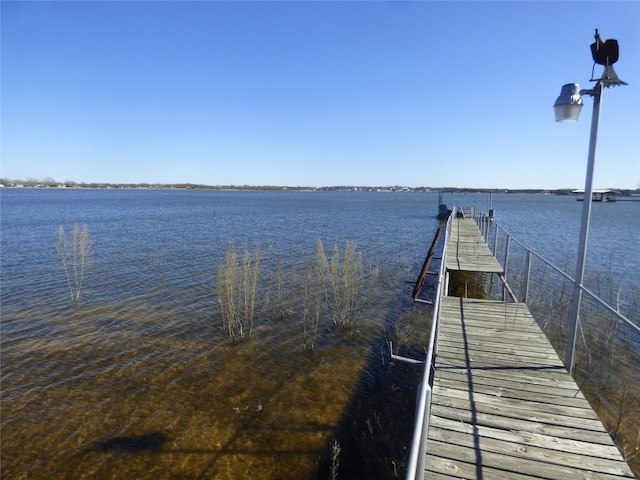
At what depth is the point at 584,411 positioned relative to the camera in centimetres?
416

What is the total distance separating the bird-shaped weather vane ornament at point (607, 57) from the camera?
4.82 meters

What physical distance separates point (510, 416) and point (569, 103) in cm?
433

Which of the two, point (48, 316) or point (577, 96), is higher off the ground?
point (577, 96)

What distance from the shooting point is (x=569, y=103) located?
16.5 feet

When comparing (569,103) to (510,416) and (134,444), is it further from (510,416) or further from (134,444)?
(134,444)

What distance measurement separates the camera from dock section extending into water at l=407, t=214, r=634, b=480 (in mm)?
3334

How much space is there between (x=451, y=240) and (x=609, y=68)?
12.9m

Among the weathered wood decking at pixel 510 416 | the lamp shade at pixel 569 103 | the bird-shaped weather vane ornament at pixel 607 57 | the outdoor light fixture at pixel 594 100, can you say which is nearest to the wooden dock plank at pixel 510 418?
the weathered wood decking at pixel 510 416

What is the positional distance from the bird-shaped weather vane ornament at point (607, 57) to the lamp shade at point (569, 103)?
13.3 inches

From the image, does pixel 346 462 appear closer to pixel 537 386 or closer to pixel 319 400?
pixel 319 400

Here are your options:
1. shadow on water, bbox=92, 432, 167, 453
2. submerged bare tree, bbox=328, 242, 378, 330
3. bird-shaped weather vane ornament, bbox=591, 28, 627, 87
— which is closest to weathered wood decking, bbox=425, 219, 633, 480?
submerged bare tree, bbox=328, 242, 378, 330

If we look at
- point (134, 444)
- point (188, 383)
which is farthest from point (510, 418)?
point (188, 383)

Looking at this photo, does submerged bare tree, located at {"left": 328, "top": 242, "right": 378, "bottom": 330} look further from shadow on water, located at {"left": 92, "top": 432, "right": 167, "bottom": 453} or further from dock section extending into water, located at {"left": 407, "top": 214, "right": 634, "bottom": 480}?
shadow on water, located at {"left": 92, "top": 432, "right": 167, "bottom": 453}

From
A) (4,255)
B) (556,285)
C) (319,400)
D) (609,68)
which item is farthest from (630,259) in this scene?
(4,255)
